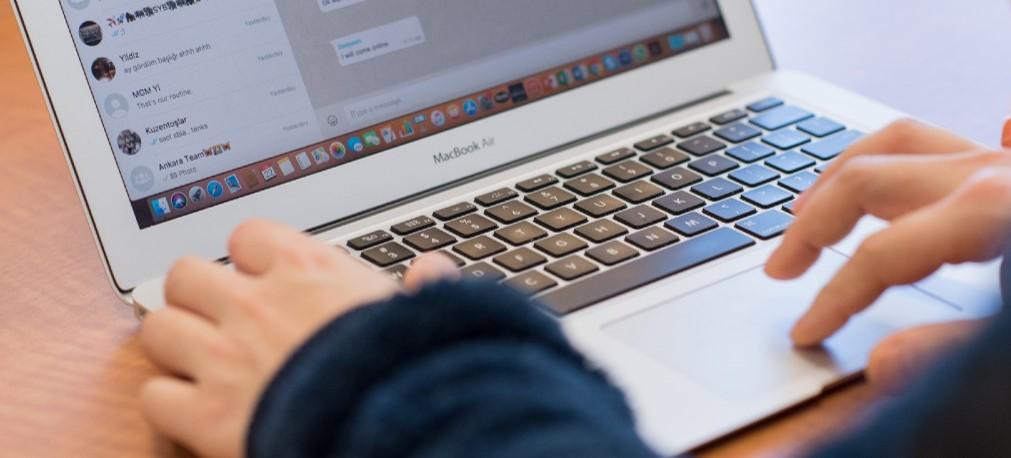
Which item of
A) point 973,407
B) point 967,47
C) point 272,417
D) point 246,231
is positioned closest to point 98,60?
point 246,231

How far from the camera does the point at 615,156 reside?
2.84ft

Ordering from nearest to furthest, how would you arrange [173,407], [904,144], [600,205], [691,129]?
[173,407] < [904,144] < [600,205] < [691,129]

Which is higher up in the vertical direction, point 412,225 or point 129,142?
point 129,142

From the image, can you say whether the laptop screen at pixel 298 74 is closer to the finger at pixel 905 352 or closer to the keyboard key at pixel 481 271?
the keyboard key at pixel 481 271

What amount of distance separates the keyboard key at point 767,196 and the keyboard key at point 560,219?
11 centimetres

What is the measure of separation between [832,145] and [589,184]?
176 mm

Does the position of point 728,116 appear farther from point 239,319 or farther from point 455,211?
point 239,319

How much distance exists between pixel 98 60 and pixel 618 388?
43cm

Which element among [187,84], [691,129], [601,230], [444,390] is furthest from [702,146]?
[444,390]

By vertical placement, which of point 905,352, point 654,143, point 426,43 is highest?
point 426,43

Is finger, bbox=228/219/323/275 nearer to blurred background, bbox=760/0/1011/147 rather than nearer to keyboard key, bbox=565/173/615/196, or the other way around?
keyboard key, bbox=565/173/615/196

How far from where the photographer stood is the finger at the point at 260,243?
61 centimetres

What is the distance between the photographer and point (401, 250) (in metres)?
0.76

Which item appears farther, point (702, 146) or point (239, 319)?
point (702, 146)
